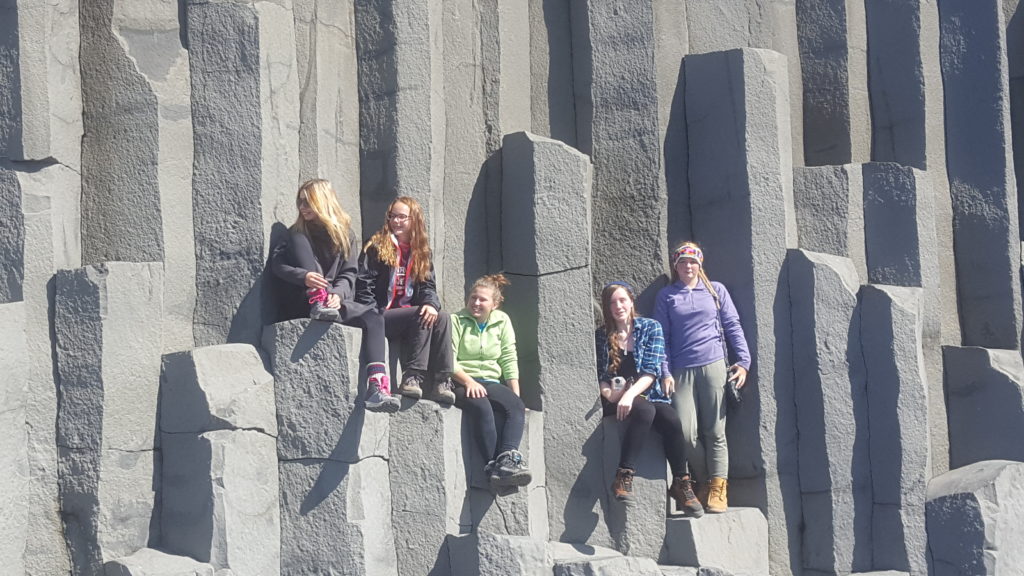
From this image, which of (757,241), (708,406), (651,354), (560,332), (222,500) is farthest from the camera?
(757,241)

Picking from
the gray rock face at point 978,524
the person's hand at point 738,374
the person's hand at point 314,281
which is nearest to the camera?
the person's hand at point 314,281

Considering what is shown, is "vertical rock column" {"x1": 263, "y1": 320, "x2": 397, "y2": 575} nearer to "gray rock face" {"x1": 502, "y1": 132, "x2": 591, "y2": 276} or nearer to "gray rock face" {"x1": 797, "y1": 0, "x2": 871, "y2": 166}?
"gray rock face" {"x1": 502, "y1": 132, "x2": 591, "y2": 276}

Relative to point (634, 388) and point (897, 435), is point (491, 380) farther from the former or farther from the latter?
point (897, 435)

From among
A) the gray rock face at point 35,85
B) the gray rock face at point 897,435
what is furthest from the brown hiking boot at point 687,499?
the gray rock face at point 35,85

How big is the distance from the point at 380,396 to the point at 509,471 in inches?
32.0

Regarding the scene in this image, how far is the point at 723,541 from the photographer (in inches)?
319

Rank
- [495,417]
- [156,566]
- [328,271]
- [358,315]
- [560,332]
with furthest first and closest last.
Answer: [560,332]
[495,417]
[328,271]
[358,315]
[156,566]

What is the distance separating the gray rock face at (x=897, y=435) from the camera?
27.7 feet

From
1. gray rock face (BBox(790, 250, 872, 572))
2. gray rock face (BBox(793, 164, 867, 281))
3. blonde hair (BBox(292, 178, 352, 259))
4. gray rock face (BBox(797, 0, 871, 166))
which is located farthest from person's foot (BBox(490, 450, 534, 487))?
gray rock face (BBox(797, 0, 871, 166))

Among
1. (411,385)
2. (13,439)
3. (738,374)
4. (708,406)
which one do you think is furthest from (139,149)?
(738,374)

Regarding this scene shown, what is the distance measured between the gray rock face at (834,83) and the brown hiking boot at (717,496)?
2344 mm

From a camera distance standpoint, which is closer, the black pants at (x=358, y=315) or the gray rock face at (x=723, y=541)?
the black pants at (x=358, y=315)

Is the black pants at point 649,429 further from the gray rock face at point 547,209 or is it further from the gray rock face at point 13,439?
the gray rock face at point 13,439

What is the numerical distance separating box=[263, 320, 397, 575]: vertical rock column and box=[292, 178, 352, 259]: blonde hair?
1.55 ft
